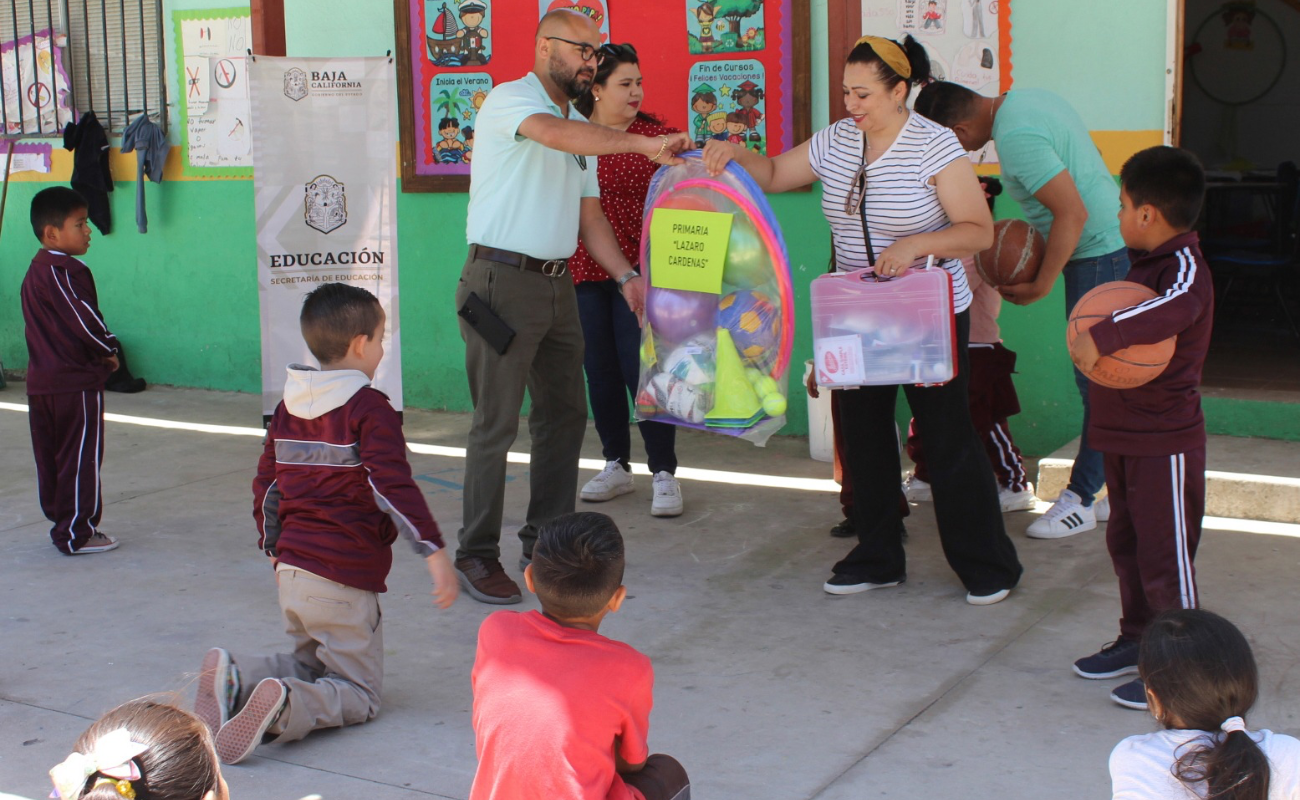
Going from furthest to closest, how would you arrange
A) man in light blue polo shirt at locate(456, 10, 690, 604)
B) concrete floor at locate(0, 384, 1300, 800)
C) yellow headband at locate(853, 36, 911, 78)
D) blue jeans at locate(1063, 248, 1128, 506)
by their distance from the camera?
blue jeans at locate(1063, 248, 1128, 506), man in light blue polo shirt at locate(456, 10, 690, 604), yellow headband at locate(853, 36, 911, 78), concrete floor at locate(0, 384, 1300, 800)

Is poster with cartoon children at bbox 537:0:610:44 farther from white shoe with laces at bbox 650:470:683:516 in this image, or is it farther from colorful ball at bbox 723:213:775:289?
colorful ball at bbox 723:213:775:289

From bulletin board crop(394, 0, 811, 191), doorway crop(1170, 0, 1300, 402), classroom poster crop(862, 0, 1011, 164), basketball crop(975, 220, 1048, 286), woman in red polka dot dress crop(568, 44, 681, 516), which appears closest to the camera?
basketball crop(975, 220, 1048, 286)

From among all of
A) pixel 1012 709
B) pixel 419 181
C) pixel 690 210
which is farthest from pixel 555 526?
pixel 419 181

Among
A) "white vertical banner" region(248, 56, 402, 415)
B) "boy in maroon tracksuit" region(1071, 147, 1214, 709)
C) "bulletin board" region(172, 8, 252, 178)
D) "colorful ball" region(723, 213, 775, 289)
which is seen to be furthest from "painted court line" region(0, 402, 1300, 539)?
"colorful ball" region(723, 213, 775, 289)

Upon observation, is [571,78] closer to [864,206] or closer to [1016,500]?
[864,206]

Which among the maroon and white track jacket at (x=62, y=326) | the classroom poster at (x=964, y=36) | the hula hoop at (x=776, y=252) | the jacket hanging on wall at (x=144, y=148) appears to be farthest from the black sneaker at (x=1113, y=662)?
the jacket hanging on wall at (x=144, y=148)

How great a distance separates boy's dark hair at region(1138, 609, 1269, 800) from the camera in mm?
1949

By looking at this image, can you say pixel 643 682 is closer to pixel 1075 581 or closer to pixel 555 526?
pixel 555 526

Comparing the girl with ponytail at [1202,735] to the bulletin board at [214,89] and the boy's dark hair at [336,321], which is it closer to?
the boy's dark hair at [336,321]

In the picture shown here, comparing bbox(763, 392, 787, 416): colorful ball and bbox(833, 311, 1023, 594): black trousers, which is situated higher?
bbox(763, 392, 787, 416): colorful ball

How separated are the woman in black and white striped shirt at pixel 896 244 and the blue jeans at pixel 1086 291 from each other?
689mm

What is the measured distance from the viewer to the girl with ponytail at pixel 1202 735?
1.96 metres

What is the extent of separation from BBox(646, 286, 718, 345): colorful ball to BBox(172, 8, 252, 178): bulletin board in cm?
461

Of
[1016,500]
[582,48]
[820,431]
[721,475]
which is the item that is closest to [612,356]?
[721,475]
